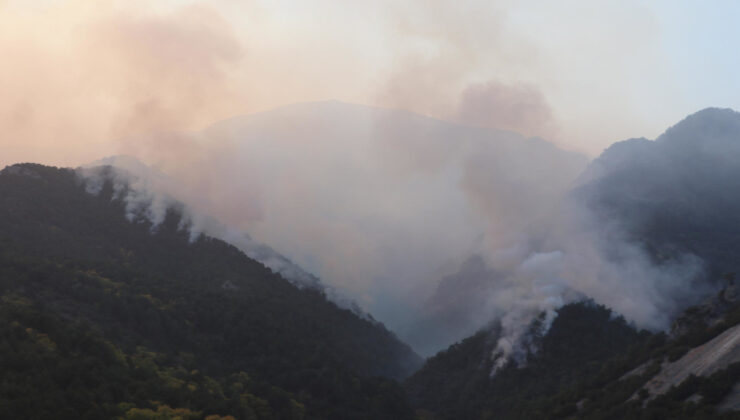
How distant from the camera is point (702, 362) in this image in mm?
59156

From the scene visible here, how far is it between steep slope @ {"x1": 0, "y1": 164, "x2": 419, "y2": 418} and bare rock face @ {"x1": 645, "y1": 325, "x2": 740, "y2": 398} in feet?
153

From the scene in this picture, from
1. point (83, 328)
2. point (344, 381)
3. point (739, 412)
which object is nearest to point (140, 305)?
point (83, 328)

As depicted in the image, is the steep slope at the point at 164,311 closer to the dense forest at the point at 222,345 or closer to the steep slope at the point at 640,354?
the dense forest at the point at 222,345

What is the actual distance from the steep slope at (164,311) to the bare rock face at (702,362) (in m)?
46.8

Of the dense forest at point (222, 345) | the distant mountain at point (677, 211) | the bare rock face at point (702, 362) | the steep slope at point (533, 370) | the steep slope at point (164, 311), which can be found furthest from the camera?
the distant mountain at point (677, 211)

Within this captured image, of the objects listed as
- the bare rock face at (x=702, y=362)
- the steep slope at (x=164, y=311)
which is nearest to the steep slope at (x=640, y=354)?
the bare rock face at (x=702, y=362)

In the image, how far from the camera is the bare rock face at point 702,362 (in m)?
55.2

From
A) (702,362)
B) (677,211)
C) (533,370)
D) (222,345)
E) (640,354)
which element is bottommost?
(222,345)

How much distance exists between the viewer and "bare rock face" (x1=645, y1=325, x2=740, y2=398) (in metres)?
55.2

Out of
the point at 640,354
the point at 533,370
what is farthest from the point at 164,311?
the point at 640,354

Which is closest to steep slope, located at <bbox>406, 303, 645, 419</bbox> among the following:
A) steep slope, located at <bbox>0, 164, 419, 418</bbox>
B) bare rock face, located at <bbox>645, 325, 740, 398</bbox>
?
steep slope, located at <bbox>0, 164, 419, 418</bbox>

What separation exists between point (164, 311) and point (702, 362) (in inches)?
3195

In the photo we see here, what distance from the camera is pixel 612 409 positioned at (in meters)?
61.8

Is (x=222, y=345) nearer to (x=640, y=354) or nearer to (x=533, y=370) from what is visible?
(x=533, y=370)
